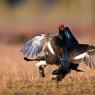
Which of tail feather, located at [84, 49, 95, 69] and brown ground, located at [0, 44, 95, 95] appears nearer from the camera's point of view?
brown ground, located at [0, 44, 95, 95]

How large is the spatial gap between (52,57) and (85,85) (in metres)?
0.69

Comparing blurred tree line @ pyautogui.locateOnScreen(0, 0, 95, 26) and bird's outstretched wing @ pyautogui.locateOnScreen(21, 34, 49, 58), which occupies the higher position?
blurred tree line @ pyautogui.locateOnScreen(0, 0, 95, 26)

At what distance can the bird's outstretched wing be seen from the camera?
1226 centimetres

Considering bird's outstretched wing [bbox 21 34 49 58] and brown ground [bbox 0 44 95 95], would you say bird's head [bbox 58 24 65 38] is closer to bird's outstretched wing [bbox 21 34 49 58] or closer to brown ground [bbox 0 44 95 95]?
bird's outstretched wing [bbox 21 34 49 58]

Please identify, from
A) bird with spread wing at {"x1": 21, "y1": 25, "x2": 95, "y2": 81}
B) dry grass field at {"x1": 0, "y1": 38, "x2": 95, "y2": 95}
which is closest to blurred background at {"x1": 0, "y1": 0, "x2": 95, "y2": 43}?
dry grass field at {"x1": 0, "y1": 38, "x2": 95, "y2": 95}

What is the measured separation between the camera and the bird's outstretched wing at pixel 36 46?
12258 mm

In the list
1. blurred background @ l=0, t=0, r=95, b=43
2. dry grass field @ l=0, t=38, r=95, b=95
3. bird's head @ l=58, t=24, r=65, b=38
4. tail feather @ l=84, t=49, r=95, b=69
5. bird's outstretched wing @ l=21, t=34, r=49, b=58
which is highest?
blurred background @ l=0, t=0, r=95, b=43

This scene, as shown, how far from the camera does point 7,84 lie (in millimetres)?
11828

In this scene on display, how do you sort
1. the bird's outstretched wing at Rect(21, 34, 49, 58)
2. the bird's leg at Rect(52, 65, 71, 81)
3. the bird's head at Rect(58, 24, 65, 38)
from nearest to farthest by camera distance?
the bird's leg at Rect(52, 65, 71, 81) < the bird's head at Rect(58, 24, 65, 38) < the bird's outstretched wing at Rect(21, 34, 49, 58)

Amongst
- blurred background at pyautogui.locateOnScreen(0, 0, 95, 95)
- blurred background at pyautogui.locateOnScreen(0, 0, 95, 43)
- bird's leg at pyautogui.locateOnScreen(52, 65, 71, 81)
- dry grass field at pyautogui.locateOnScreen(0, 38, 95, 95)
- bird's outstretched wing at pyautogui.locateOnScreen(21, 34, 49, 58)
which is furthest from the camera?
blurred background at pyautogui.locateOnScreen(0, 0, 95, 43)

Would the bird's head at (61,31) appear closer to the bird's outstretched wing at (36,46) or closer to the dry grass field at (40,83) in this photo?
the bird's outstretched wing at (36,46)

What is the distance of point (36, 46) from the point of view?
1247 cm

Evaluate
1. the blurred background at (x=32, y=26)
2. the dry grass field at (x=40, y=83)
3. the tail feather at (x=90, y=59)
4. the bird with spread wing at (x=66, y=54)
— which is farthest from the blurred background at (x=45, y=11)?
the tail feather at (x=90, y=59)

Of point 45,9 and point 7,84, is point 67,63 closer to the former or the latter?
point 7,84
